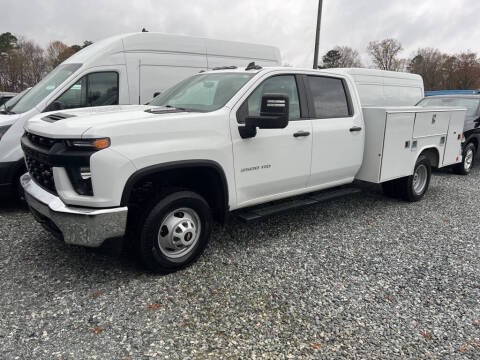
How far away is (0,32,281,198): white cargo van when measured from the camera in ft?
16.2

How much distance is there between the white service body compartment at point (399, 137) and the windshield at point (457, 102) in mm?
3404

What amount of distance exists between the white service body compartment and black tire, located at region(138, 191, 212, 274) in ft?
8.95

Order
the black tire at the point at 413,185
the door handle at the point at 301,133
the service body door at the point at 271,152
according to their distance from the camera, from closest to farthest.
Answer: the service body door at the point at 271,152, the door handle at the point at 301,133, the black tire at the point at 413,185

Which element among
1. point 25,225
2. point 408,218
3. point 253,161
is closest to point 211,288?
point 253,161

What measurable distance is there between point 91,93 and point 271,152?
354cm

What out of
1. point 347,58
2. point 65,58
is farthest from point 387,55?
point 65,58

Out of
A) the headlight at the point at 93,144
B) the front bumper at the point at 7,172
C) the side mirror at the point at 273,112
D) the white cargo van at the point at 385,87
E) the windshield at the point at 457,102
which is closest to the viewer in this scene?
the headlight at the point at 93,144

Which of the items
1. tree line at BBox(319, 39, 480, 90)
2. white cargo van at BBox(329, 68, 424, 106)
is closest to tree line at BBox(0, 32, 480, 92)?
tree line at BBox(319, 39, 480, 90)

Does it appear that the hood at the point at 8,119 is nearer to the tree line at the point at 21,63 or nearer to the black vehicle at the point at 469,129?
Result: the black vehicle at the point at 469,129

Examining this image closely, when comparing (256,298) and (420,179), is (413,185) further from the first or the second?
(256,298)

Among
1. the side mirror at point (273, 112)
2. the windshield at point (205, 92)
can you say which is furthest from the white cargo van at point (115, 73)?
the side mirror at point (273, 112)

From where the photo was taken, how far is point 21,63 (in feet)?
158

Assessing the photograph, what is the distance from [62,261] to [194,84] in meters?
2.46

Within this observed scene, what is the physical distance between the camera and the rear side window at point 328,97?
4.57 meters
